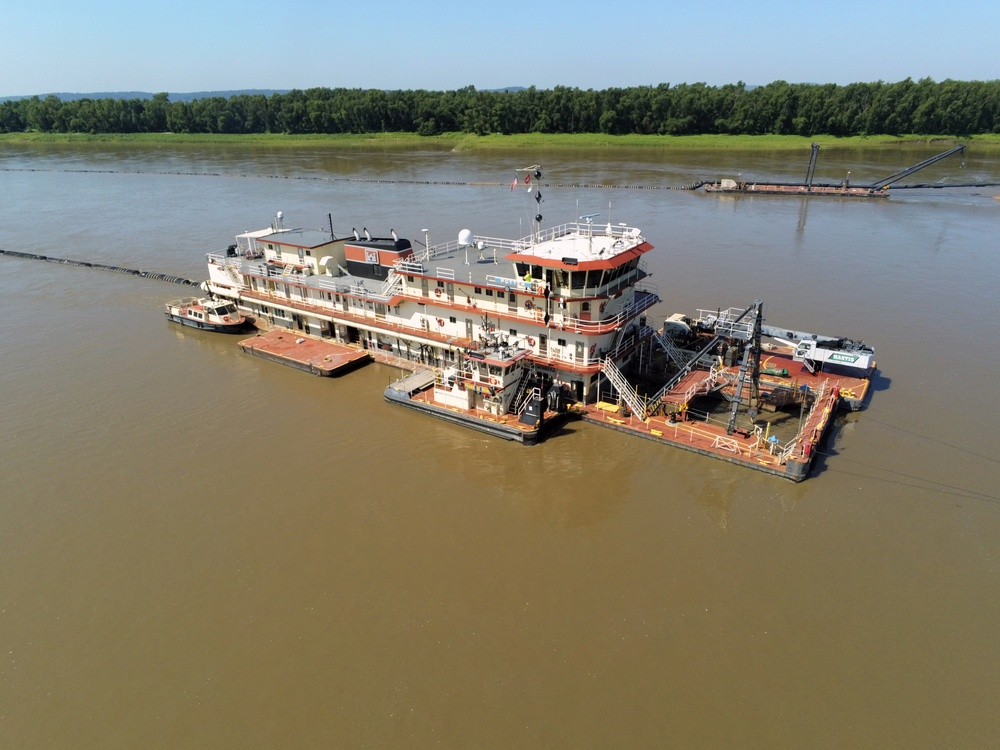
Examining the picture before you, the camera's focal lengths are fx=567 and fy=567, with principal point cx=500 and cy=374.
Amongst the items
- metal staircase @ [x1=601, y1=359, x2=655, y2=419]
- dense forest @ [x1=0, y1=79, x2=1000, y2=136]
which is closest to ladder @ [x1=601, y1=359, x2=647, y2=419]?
metal staircase @ [x1=601, y1=359, x2=655, y2=419]

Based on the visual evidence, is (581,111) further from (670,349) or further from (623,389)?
(623,389)

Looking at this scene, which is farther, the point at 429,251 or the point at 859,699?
the point at 429,251

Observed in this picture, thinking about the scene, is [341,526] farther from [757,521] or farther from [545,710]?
[757,521]

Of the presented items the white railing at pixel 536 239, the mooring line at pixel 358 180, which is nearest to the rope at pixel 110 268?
the white railing at pixel 536 239

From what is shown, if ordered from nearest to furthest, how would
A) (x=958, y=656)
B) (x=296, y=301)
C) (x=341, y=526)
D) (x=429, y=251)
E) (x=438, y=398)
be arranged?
(x=958, y=656)
(x=341, y=526)
(x=438, y=398)
(x=429, y=251)
(x=296, y=301)

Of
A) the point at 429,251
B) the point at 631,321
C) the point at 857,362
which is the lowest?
the point at 857,362

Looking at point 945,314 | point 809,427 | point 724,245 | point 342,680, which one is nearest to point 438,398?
point 342,680

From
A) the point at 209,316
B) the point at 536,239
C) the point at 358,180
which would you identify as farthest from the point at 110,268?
the point at 358,180

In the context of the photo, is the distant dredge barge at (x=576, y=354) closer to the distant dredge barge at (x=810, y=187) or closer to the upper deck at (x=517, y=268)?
the upper deck at (x=517, y=268)
